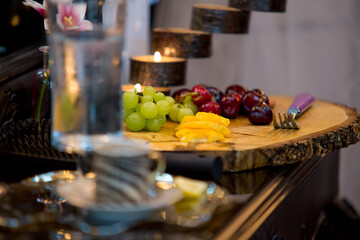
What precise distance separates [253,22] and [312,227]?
1846 millimetres

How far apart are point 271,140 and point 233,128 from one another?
193 mm

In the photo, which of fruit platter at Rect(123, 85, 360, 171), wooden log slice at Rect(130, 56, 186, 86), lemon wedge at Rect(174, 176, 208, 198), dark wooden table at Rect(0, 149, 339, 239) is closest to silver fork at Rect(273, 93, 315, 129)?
fruit platter at Rect(123, 85, 360, 171)

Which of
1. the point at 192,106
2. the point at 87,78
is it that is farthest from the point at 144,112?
the point at 87,78

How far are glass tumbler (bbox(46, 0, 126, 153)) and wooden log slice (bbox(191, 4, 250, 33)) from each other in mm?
1309

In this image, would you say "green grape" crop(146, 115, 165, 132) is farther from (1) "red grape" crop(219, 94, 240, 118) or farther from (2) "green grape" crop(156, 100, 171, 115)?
(1) "red grape" crop(219, 94, 240, 118)

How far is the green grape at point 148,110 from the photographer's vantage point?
4.89ft

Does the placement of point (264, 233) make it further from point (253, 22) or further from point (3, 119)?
point (253, 22)

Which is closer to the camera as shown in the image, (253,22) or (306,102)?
(306,102)

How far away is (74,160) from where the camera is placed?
1.16 meters

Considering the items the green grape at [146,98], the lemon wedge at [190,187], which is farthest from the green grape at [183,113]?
the lemon wedge at [190,187]

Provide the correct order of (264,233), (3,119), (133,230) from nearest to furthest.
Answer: (133,230) → (264,233) → (3,119)

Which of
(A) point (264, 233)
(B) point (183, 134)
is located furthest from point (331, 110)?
(A) point (264, 233)

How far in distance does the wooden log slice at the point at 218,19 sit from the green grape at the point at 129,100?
788 mm

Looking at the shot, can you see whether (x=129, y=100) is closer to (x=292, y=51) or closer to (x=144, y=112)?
(x=144, y=112)
